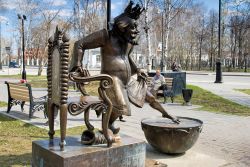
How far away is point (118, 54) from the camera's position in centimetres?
470

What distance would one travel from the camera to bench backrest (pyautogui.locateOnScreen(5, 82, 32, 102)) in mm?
9261

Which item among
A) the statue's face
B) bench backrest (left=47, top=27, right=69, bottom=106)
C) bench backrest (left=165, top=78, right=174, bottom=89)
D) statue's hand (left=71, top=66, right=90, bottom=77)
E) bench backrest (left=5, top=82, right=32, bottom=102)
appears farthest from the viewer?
bench backrest (left=165, top=78, right=174, bottom=89)

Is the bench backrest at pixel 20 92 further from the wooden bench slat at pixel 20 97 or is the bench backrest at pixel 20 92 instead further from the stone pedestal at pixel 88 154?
the stone pedestal at pixel 88 154

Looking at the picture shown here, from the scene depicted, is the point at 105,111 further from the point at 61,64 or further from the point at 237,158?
the point at 237,158

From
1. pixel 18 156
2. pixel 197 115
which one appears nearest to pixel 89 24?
pixel 197 115

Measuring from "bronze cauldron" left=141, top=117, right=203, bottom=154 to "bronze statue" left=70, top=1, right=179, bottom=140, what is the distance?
101 centimetres

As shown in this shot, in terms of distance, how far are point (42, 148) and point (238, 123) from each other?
639 cm

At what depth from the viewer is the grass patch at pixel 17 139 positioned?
5473mm

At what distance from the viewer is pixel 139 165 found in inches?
178

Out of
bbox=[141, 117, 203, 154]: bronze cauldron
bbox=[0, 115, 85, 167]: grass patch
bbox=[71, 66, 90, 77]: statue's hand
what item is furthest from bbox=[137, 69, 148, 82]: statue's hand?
bbox=[0, 115, 85, 167]: grass patch

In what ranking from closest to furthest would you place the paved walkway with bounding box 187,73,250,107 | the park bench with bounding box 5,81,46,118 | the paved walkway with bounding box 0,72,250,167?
the paved walkway with bounding box 0,72,250,167 < the park bench with bounding box 5,81,46,118 < the paved walkway with bounding box 187,73,250,107

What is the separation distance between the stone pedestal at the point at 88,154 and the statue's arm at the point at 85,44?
99cm

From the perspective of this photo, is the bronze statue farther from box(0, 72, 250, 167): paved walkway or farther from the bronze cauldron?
box(0, 72, 250, 167): paved walkway

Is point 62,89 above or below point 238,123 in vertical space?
above
